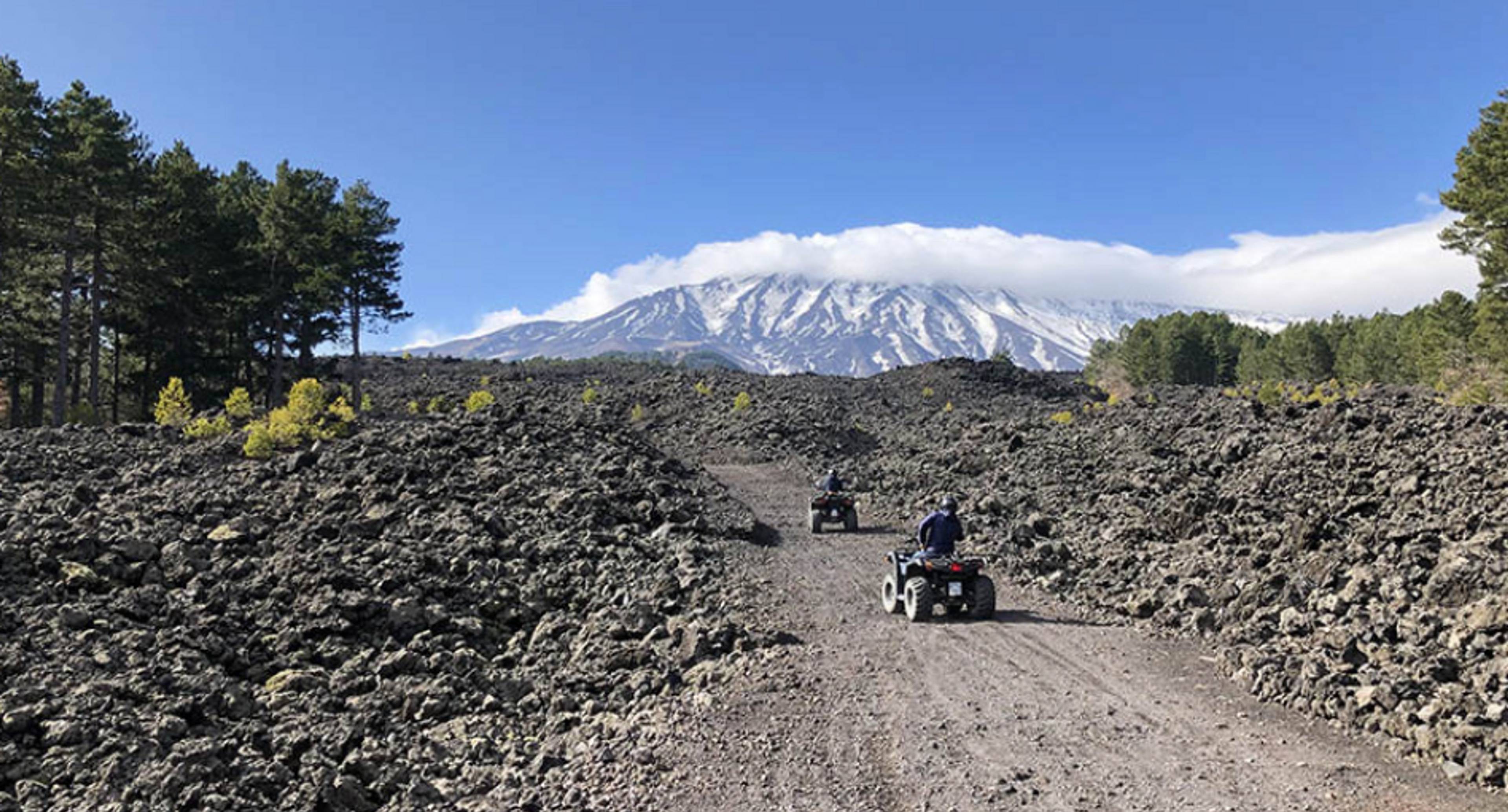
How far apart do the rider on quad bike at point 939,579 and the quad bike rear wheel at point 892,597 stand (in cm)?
1

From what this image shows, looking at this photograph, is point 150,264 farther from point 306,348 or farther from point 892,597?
point 892,597

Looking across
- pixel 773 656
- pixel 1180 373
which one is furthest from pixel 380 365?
pixel 1180 373

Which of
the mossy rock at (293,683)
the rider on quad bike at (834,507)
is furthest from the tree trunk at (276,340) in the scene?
the mossy rock at (293,683)

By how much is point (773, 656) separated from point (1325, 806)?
724cm

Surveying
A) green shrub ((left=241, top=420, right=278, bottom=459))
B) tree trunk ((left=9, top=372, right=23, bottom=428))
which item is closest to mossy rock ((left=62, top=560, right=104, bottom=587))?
green shrub ((left=241, top=420, right=278, bottom=459))

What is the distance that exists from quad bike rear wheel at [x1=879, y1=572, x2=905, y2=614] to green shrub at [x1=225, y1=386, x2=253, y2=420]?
2647 centimetres

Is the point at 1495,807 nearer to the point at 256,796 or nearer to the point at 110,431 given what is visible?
the point at 256,796

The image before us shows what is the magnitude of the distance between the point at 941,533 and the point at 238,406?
28158 millimetres

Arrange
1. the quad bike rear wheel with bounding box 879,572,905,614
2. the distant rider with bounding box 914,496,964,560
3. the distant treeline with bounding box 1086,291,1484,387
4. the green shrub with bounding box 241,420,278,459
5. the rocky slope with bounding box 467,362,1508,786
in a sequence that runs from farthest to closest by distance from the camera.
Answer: the distant treeline with bounding box 1086,291,1484,387
the green shrub with bounding box 241,420,278,459
the quad bike rear wheel with bounding box 879,572,905,614
the distant rider with bounding box 914,496,964,560
the rocky slope with bounding box 467,362,1508,786

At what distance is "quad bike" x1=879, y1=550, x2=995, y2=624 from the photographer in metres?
14.8

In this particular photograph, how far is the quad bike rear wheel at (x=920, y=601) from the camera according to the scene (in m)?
14.7

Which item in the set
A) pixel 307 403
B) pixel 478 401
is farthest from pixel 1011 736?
pixel 478 401

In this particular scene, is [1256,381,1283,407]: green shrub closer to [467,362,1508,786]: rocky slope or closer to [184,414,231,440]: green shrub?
[467,362,1508,786]: rocky slope

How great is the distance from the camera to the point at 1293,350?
361ft
